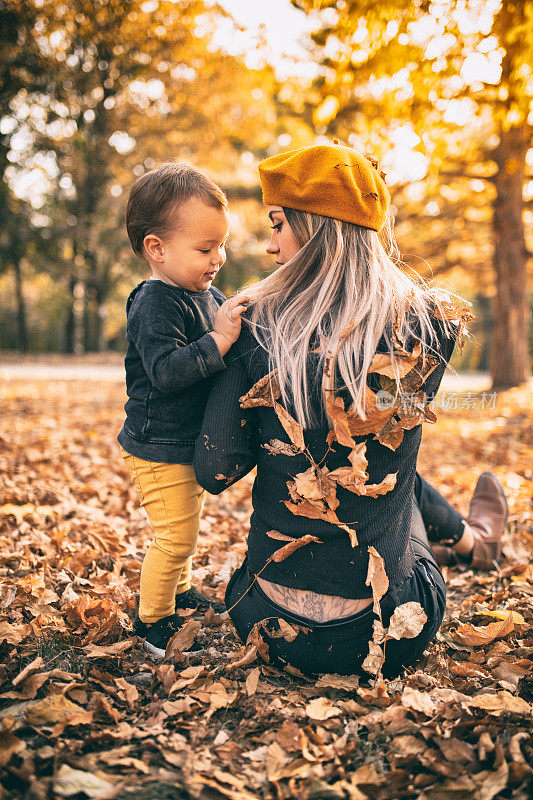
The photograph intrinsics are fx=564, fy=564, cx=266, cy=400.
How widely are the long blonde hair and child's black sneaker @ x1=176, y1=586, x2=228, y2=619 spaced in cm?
130

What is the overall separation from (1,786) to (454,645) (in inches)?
69.7

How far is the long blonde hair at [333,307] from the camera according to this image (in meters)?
1.74

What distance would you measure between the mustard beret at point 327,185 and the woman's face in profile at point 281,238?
5 centimetres

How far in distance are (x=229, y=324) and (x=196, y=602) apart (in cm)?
141

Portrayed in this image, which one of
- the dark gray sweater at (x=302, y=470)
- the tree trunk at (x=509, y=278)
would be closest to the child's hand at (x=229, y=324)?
the dark gray sweater at (x=302, y=470)

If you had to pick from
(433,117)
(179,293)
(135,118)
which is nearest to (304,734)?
(179,293)

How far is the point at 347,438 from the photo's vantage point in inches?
68.8

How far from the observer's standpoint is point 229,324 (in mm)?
1953

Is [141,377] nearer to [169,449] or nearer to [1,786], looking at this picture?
[169,449]

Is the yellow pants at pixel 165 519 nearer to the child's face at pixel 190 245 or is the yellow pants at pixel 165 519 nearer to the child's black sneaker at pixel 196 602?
the child's black sneaker at pixel 196 602

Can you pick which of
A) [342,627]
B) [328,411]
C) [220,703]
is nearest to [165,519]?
[220,703]

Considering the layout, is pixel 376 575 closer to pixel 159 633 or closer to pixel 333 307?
pixel 333 307

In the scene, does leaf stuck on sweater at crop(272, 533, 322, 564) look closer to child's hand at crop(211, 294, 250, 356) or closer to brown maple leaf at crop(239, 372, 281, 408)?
brown maple leaf at crop(239, 372, 281, 408)

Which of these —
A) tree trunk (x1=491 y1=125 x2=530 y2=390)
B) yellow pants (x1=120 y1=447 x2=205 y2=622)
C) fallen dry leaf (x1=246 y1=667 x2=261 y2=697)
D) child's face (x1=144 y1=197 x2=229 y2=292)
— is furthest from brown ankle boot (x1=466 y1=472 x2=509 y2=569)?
tree trunk (x1=491 y1=125 x2=530 y2=390)
